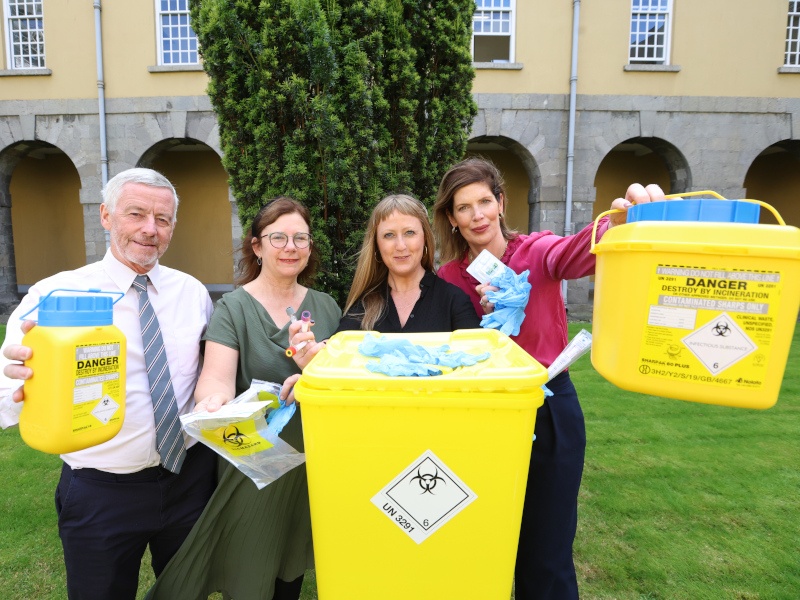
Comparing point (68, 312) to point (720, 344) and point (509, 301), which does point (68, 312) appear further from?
point (720, 344)

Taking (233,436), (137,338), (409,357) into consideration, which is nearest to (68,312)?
(137,338)

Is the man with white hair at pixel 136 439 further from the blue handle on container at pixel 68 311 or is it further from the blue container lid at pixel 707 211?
the blue container lid at pixel 707 211

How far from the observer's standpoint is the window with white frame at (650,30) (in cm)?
891

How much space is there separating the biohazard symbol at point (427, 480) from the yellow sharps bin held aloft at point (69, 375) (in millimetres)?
788

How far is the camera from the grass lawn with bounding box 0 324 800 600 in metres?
2.39

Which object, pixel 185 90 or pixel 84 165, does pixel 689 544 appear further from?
pixel 84 165

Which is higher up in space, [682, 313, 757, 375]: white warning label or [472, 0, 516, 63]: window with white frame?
[472, 0, 516, 63]: window with white frame

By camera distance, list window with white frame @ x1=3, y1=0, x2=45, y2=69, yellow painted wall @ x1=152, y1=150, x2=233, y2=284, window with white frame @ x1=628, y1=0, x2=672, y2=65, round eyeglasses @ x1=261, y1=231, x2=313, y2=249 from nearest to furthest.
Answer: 1. round eyeglasses @ x1=261, y1=231, x2=313, y2=249
2. window with white frame @ x1=628, y1=0, x2=672, y2=65
3. window with white frame @ x1=3, y1=0, x2=45, y2=69
4. yellow painted wall @ x1=152, y1=150, x2=233, y2=284

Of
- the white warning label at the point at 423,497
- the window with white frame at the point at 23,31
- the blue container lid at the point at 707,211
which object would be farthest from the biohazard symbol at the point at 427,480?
the window with white frame at the point at 23,31

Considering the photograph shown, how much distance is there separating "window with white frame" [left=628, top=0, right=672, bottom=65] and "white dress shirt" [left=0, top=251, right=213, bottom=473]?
10.0 m

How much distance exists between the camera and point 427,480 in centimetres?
112

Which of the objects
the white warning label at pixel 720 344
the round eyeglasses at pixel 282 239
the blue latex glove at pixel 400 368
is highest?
the round eyeglasses at pixel 282 239

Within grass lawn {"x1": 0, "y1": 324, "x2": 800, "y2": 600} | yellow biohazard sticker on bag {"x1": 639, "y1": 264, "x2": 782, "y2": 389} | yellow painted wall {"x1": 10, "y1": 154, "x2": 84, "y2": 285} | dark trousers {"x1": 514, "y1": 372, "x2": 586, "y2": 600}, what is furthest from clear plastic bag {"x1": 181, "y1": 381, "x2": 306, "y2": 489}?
yellow painted wall {"x1": 10, "y1": 154, "x2": 84, "y2": 285}

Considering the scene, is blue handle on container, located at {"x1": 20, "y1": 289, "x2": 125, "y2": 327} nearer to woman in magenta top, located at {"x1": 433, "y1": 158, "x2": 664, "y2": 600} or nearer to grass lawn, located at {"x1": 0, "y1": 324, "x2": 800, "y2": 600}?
woman in magenta top, located at {"x1": 433, "y1": 158, "x2": 664, "y2": 600}
